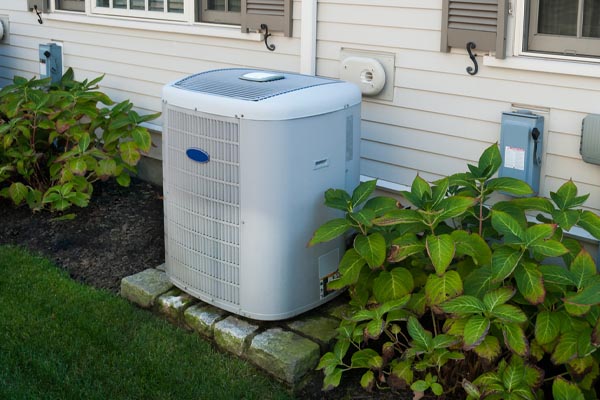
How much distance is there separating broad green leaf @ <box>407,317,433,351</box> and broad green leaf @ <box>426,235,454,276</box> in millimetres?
259

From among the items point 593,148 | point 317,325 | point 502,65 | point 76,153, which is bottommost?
point 317,325

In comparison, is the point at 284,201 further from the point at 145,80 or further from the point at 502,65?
the point at 145,80

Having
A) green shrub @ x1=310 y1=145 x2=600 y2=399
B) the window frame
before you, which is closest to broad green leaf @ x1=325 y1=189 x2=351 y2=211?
green shrub @ x1=310 y1=145 x2=600 y2=399

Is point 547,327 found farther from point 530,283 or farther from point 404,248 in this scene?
point 404,248

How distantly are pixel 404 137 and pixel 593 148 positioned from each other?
1.14 m

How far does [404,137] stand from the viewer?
4730 mm

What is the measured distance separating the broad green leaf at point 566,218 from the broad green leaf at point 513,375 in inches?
22.8

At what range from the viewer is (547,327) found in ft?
11.2

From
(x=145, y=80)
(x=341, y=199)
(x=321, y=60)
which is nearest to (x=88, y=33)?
(x=145, y=80)

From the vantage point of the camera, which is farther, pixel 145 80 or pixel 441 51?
pixel 145 80

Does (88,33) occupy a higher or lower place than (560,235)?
higher

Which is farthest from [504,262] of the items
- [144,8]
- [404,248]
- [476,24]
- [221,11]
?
[144,8]

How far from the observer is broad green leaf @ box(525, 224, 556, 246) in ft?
11.2

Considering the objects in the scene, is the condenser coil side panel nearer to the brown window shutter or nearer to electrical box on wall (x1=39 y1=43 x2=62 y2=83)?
the brown window shutter
